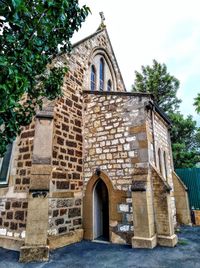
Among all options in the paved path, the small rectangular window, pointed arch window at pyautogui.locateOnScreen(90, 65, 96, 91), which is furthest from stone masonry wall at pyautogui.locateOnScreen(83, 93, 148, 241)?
the small rectangular window

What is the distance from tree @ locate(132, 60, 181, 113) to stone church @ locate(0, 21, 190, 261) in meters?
12.8

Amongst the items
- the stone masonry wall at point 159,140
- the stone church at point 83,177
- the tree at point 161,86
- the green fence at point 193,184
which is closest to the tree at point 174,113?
the tree at point 161,86

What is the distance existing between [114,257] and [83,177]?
10.2ft

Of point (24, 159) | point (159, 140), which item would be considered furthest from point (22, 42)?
point (159, 140)

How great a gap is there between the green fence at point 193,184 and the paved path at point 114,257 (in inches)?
201

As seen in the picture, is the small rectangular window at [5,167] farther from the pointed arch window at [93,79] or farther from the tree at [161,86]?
the tree at [161,86]

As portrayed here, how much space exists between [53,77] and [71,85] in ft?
9.76

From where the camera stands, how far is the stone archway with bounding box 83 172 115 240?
22.0 feet

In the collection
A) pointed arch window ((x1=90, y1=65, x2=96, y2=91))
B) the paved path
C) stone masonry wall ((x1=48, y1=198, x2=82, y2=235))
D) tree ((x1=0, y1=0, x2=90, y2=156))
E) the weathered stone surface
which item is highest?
pointed arch window ((x1=90, y1=65, x2=96, y2=91))

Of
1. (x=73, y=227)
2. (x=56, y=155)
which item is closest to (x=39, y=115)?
(x=56, y=155)

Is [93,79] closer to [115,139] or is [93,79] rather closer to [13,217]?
[115,139]

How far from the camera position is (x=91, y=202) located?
23.4 ft

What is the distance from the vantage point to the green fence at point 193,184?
35.2ft

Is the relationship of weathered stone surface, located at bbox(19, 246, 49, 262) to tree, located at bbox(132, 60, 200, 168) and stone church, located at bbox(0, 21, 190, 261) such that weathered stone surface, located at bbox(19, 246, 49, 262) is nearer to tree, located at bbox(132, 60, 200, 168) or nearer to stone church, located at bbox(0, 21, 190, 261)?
stone church, located at bbox(0, 21, 190, 261)
